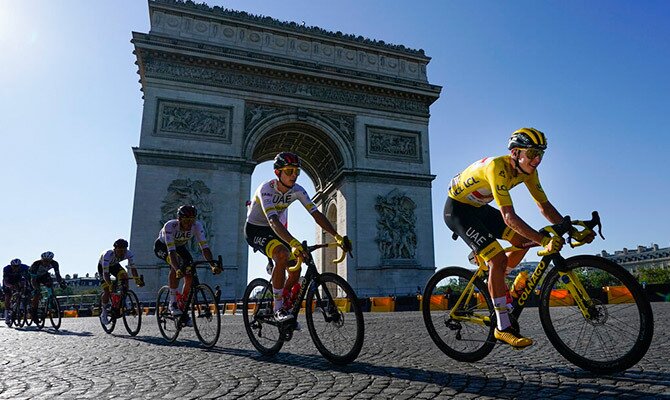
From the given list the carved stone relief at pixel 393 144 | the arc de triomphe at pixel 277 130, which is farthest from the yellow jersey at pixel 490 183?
the carved stone relief at pixel 393 144

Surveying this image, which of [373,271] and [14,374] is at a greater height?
[373,271]

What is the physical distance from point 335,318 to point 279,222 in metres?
1.08

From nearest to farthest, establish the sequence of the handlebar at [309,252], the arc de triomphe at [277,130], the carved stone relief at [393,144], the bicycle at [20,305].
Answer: the handlebar at [309,252] → the bicycle at [20,305] → the arc de triomphe at [277,130] → the carved stone relief at [393,144]

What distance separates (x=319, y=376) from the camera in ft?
10.8

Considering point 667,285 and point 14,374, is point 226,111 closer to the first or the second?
point 14,374

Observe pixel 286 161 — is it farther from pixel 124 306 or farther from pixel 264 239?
pixel 124 306

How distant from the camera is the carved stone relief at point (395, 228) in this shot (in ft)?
82.0

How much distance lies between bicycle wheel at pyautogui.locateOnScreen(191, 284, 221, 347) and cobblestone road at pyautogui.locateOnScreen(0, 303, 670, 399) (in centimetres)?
46

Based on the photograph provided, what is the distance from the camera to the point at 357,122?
87.3 ft

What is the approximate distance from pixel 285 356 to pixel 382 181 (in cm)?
2204

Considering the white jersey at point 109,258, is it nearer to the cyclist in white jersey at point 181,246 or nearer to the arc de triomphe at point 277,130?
the cyclist in white jersey at point 181,246

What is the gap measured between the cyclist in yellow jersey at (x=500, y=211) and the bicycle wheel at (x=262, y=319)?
2.10 meters

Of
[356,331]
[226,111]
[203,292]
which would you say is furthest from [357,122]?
[356,331]

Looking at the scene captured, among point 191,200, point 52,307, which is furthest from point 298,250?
point 191,200
